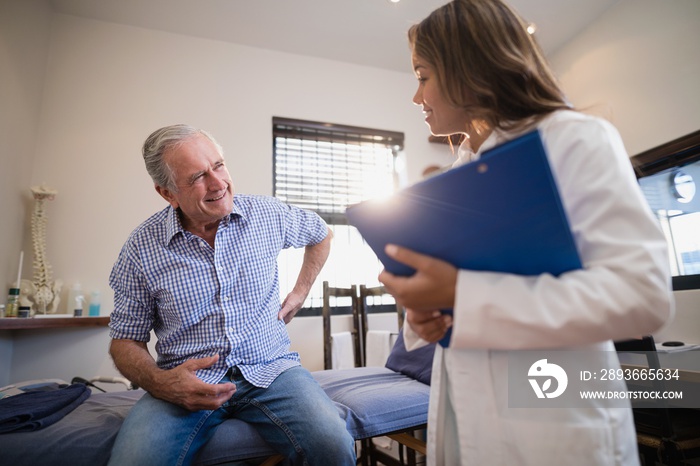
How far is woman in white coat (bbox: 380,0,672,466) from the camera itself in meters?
0.47

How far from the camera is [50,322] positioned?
6.92 feet

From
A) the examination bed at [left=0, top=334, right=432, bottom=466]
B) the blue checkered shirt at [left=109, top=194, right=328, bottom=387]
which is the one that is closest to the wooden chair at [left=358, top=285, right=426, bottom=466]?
the examination bed at [left=0, top=334, right=432, bottom=466]

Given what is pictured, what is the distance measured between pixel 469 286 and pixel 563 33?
11.7 feet

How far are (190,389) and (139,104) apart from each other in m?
2.47

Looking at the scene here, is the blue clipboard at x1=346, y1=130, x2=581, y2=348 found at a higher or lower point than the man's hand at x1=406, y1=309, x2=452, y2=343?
higher

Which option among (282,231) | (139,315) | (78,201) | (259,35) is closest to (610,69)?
(259,35)

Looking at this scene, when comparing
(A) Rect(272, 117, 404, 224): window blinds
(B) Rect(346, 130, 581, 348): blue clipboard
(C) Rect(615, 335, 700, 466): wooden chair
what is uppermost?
(A) Rect(272, 117, 404, 224): window blinds

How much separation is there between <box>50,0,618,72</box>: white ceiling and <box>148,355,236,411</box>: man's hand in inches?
100

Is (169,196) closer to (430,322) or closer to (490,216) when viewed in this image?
(430,322)

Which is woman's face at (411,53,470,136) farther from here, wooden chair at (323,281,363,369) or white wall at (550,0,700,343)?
white wall at (550,0,700,343)

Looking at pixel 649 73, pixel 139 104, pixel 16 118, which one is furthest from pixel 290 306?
pixel 649 73

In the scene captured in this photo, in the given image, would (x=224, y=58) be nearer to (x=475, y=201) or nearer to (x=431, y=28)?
(x=431, y=28)

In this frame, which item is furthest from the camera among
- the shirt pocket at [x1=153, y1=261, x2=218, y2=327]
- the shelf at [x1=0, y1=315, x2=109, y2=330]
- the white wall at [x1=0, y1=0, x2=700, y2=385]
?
the white wall at [x1=0, y1=0, x2=700, y2=385]

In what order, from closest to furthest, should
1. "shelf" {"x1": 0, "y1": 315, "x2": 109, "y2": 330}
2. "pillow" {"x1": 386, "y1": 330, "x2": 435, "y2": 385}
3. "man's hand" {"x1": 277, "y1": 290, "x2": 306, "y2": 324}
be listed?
"man's hand" {"x1": 277, "y1": 290, "x2": 306, "y2": 324} → "pillow" {"x1": 386, "y1": 330, "x2": 435, "y2": 385} → "shelf" {"x1": 0, "y1": 315, "x2": 109, "y2": 330}
